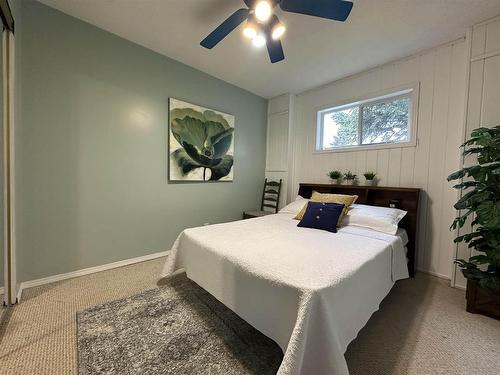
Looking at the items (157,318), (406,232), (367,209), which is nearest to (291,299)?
(157,318)

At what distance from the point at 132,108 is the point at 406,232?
357cm

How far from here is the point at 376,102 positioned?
303cm

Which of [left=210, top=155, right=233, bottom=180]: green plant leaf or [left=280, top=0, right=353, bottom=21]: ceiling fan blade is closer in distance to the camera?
[left=280, top=0, right=353, bottom=21]: ceiling fan blade

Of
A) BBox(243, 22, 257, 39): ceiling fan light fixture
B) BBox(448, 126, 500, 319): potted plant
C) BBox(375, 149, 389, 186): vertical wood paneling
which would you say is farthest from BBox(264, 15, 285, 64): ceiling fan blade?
BBox(375, 149, 389, 186): vertical wood paneling

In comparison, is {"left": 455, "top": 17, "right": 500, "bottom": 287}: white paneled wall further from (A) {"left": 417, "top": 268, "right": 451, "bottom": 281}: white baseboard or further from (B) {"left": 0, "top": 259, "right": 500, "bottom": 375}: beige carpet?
(B) {"left": 0, "top": 259, "right": 500, "bottom": 375}: beige carpet

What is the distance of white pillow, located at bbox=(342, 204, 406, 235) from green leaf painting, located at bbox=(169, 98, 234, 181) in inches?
79.1

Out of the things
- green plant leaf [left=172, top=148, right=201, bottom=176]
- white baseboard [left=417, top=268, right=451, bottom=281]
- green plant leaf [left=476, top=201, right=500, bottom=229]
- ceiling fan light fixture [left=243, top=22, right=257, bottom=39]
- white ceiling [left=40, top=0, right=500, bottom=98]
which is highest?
white ceiling [left=40, top=0, right=500, bottom=98]

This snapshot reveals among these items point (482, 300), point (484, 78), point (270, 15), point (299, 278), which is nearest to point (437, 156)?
point (484, 78)

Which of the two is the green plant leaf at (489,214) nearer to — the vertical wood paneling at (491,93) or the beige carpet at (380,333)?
the beige carpet at (380,333)

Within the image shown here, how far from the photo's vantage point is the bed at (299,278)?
0.98 meters

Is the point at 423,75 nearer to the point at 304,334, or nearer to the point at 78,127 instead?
the point at 304,334

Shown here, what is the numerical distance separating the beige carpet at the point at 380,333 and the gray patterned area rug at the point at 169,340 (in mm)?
123

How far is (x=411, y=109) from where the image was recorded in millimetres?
2674

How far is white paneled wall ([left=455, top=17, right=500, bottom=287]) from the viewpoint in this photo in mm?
2027
